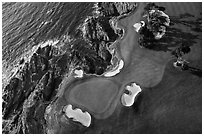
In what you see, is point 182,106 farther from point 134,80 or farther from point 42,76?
point 42,76

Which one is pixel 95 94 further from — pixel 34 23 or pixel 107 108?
pixel 34 23

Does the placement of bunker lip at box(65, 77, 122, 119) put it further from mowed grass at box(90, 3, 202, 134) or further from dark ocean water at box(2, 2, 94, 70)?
dark ocean water at box(2, 2, 94, 70)

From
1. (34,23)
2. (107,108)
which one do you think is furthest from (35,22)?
(107,108)

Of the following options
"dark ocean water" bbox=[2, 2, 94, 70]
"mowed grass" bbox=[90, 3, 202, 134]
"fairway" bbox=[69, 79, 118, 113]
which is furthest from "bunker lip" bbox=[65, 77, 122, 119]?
"dark ocean water" bbox=[2, 2, 94, 70]

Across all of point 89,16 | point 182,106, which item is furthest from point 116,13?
point 182,106

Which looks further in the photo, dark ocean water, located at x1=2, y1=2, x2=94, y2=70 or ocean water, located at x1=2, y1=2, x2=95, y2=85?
dark ocean water, located at x1=2, y1=2, x2=94, y2=70

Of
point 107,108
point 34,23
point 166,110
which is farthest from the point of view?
point 34,23

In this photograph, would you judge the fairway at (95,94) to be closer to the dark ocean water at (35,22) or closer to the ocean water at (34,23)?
the ocean water at (34,23)
